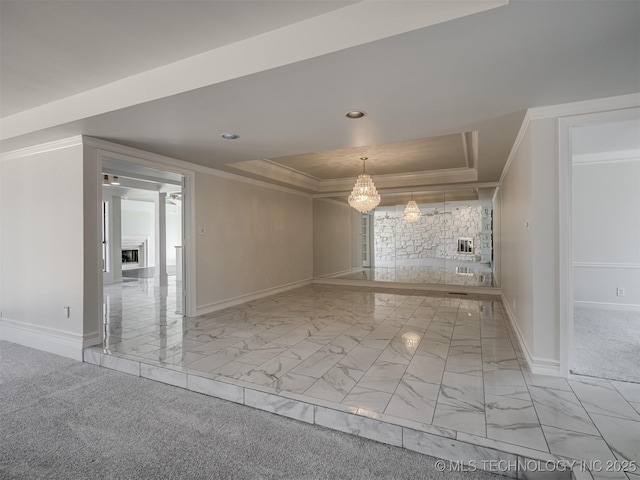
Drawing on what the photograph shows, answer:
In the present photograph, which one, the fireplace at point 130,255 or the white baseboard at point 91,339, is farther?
the fireplace at point 130,255

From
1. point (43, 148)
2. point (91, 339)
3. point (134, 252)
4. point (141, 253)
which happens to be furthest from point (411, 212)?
point (134, 252)

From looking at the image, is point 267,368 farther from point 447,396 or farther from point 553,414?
point 553,414

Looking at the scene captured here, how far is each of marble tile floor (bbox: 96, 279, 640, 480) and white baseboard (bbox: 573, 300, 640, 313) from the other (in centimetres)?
151

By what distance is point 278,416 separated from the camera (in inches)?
96.3

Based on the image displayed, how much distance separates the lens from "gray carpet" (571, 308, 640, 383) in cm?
290

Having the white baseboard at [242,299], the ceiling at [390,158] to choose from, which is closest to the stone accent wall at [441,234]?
the ceiling at [390,158]

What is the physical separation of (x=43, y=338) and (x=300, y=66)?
170 inches

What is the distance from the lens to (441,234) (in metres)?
7.31

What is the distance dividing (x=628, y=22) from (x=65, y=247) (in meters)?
5.09

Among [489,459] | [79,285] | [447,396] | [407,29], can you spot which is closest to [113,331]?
[79,285]

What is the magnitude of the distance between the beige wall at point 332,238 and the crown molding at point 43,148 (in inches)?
218

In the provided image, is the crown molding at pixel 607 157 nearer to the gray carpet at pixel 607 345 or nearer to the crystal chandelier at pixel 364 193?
the gray carpet at pixel 607 345

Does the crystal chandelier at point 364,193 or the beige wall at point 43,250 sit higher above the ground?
the crystal chandelier at point 364,193

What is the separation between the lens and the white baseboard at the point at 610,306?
5.11m
